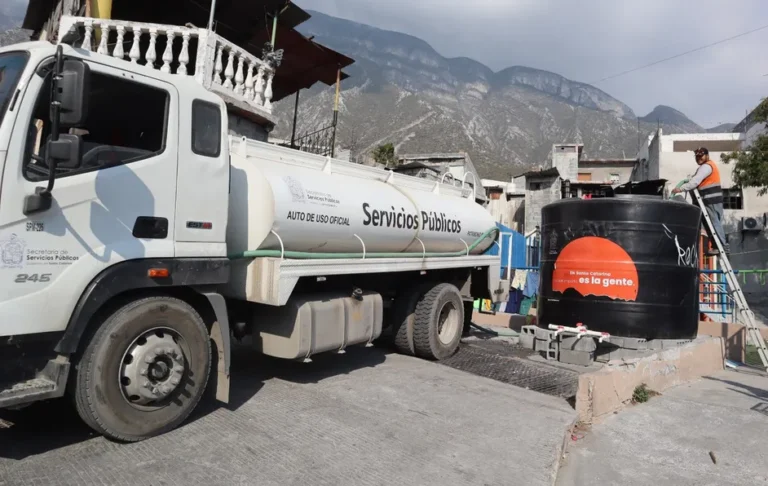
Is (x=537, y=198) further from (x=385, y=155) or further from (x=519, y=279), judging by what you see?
(x=519, y=279)

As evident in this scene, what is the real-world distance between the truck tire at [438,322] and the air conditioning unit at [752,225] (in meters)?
22.6

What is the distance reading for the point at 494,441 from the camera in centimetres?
421

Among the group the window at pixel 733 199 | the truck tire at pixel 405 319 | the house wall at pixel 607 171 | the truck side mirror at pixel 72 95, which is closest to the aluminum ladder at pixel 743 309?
the truck tire at pixel 405 319

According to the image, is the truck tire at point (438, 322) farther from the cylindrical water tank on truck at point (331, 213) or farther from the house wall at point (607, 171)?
the house wall at point (607, 171)

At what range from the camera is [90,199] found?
345 centimetres

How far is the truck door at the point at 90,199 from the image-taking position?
10.3ft

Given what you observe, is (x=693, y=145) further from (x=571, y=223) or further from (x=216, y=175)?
(x=216, y=175)

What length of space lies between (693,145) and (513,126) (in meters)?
97.9

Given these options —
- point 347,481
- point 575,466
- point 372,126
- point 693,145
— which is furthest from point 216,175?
point 372,126

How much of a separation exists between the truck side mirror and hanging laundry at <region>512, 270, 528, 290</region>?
10980 mm

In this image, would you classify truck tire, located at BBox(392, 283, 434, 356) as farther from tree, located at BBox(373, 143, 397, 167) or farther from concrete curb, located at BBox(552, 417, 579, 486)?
tree, located at BBox(373, 143, 397, 167)

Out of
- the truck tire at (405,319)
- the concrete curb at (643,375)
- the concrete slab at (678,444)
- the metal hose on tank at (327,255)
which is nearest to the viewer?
the concrete slab at (678,444)

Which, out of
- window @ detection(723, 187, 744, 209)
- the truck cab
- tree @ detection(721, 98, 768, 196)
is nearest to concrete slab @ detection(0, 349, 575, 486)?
the truck cab

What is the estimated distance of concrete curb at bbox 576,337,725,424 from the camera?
508cm
